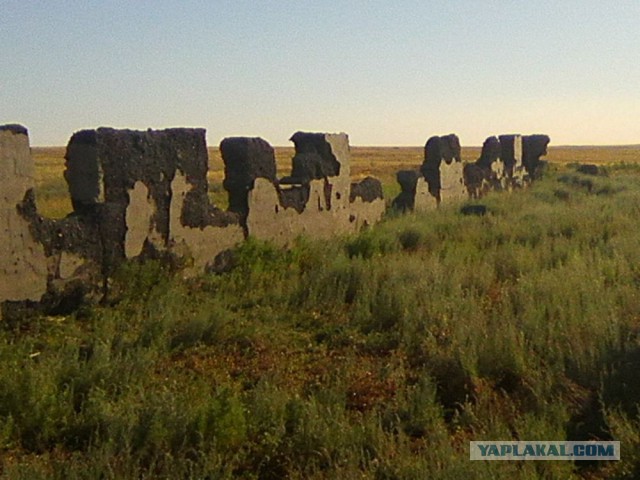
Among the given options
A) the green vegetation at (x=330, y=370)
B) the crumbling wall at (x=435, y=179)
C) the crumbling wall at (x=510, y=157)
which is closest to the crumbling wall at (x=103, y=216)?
the green vegetation at (x=330, y=370)

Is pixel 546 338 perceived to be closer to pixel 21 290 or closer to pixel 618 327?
pixel 618 327

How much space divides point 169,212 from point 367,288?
2.27 m

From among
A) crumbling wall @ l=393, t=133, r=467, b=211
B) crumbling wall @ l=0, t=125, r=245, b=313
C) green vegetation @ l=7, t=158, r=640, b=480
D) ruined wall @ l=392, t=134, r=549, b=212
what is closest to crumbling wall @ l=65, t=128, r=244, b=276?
crumbling wall @ l=0, t=125, r=245, b=313

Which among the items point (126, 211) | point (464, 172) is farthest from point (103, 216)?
point (464, 172)

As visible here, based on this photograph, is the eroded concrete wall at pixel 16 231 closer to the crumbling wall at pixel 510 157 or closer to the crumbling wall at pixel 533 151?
the crumbling wall at pixel 510 157

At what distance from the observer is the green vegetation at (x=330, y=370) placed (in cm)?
360

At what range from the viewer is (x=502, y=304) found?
20.6 ft

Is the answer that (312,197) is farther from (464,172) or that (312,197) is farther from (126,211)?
(464,172)

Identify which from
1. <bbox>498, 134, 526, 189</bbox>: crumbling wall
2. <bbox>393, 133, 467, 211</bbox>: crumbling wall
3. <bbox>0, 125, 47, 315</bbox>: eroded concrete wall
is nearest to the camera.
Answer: <bbox>0, 125, 47, 315</bbox>: eroded concrete wall

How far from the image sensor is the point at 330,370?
16.7ft

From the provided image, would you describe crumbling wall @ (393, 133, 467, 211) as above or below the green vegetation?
above

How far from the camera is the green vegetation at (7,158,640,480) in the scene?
360 cm

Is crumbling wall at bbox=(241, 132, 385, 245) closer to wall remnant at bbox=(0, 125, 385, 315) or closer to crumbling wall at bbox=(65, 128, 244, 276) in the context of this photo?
wall remnant at bbox=(0, 125, 385, 315)

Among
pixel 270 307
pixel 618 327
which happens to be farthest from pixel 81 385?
pixel 618 327
